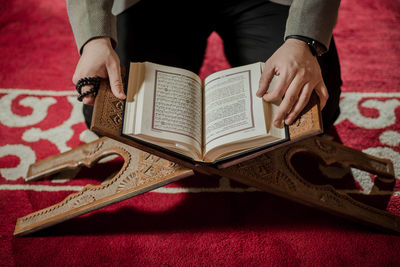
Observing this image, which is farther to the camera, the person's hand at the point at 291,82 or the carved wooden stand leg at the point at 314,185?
the carved wooden stand leg at the point at 314,185

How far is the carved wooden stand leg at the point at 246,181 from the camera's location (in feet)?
2.10

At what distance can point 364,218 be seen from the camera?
0.70 metres

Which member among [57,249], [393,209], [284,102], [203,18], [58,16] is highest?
[58,16]

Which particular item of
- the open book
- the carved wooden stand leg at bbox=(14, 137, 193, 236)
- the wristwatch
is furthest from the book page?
the wristwatch

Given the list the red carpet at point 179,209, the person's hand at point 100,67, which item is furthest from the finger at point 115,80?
the red carpet at point 179,209

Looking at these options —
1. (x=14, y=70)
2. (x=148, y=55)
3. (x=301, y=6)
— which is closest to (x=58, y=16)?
(x=14, y=70)

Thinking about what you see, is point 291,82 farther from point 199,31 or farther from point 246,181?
point 199,31

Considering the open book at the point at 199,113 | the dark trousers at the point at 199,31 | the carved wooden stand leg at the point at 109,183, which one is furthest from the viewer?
the dark trousers at the point at 199,31

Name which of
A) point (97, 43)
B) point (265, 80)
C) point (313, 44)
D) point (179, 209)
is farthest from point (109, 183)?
point (313, 44)

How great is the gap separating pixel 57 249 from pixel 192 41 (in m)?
0.66

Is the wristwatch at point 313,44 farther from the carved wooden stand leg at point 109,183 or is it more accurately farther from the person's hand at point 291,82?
the carved wooden stand leg at point 109,183

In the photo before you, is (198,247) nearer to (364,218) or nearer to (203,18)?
(364,218)

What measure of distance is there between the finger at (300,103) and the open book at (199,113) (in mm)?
21

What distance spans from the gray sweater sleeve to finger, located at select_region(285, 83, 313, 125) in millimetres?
419
